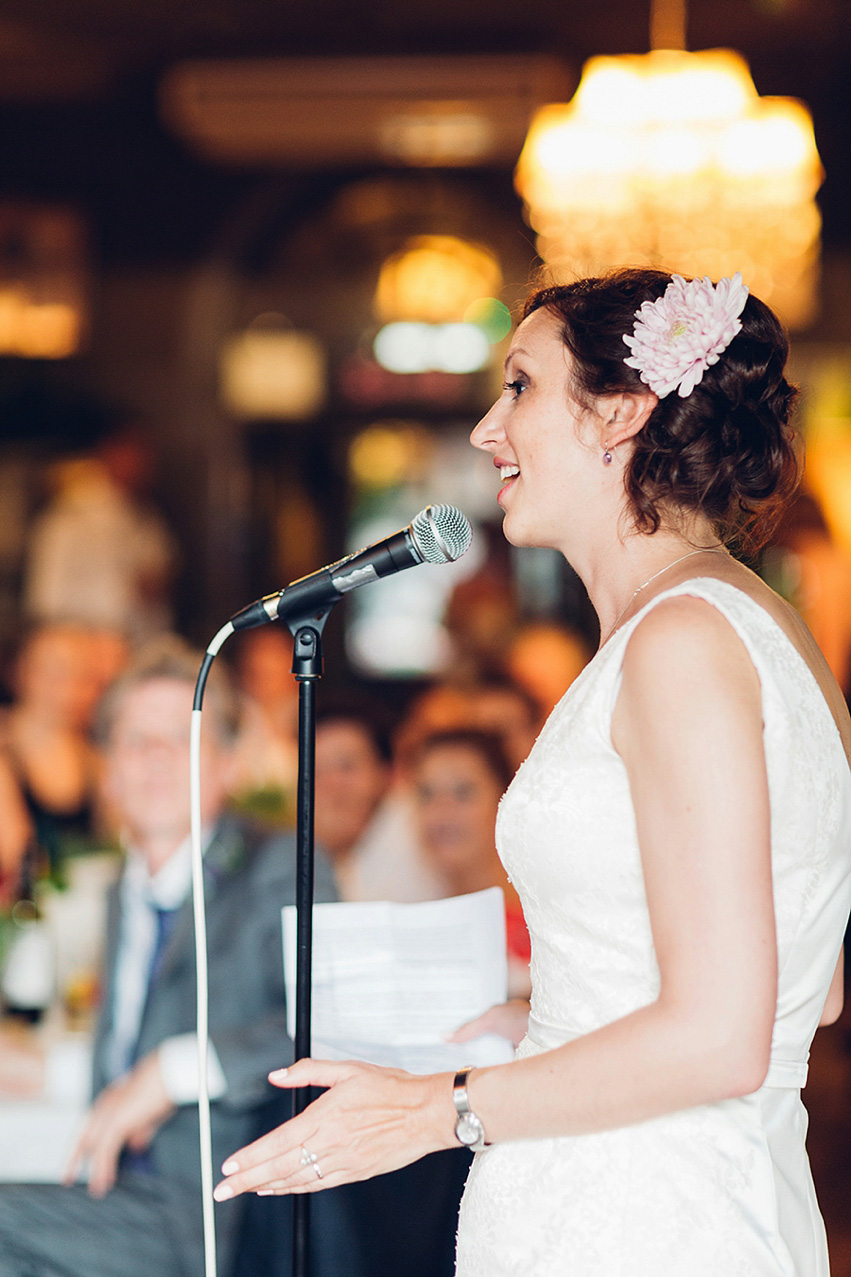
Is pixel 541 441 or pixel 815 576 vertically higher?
pixel 815 576

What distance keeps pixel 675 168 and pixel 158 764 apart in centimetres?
270

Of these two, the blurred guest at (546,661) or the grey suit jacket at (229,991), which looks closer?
the grey suit jacket at (229,991)

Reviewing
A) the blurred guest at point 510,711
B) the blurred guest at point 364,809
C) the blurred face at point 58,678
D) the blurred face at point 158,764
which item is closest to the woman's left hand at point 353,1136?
the blurred face at point 158,764

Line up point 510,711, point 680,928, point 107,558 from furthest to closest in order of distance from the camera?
point 107,558 → point 510,711 → point 680,928

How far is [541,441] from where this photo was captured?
124 centimetres

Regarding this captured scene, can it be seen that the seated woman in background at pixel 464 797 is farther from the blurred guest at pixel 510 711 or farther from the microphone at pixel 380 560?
the microphone at pixel 380 560

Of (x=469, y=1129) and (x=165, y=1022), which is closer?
(x=469, y=1129)

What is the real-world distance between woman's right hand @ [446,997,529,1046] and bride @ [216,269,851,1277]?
240 mm

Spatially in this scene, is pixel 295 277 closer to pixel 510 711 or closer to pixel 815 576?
pixel 815 576

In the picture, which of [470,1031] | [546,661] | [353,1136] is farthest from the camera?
[546,661]

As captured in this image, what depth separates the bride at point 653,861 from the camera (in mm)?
965

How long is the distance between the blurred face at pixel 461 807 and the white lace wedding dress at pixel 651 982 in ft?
6.08

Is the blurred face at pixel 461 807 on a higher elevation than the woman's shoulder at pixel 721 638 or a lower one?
lower

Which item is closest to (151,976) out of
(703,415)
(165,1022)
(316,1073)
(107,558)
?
(165,1022)
